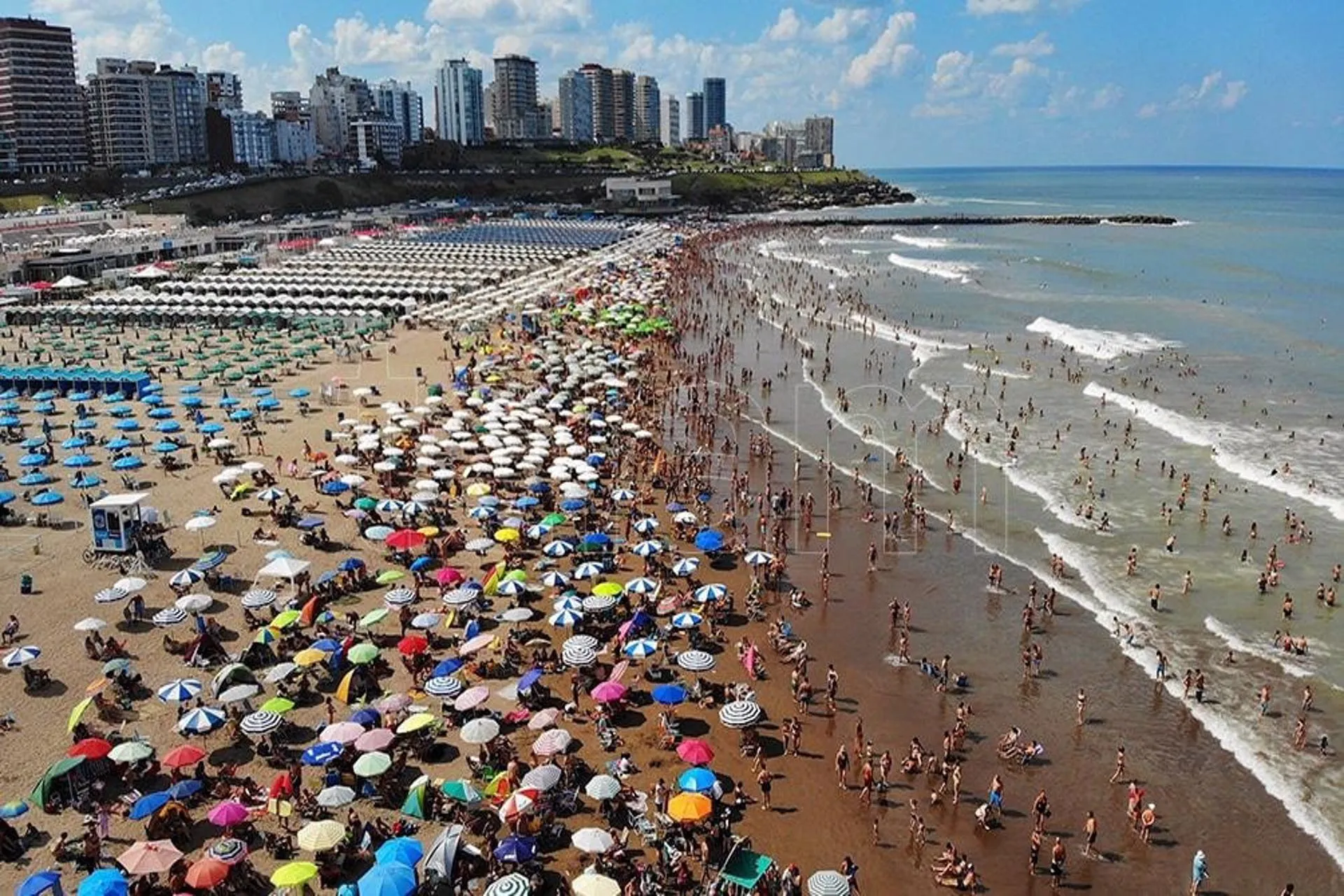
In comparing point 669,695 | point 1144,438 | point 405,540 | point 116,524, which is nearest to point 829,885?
point 669,695

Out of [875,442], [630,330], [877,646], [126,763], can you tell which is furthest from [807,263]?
[126,763]

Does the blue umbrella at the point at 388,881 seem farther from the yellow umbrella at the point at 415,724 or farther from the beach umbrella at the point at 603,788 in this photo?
the yellow umbrella at the point at 415,724

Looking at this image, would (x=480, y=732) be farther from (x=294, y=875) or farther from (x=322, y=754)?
(x=294, y=875)

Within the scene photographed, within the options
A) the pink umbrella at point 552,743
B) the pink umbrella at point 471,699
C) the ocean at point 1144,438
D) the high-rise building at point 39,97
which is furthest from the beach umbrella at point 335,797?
the high-rise building at point 39,97

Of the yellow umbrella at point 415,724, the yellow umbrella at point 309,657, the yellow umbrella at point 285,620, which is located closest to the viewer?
the yellow umbrella at point 415,724

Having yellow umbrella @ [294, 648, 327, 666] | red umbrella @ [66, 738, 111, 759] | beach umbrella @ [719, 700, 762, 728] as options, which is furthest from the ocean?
red umbrella @ [66, 738, 111, 759]

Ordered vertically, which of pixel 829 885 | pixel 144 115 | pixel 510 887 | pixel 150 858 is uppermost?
pixel 144 115
